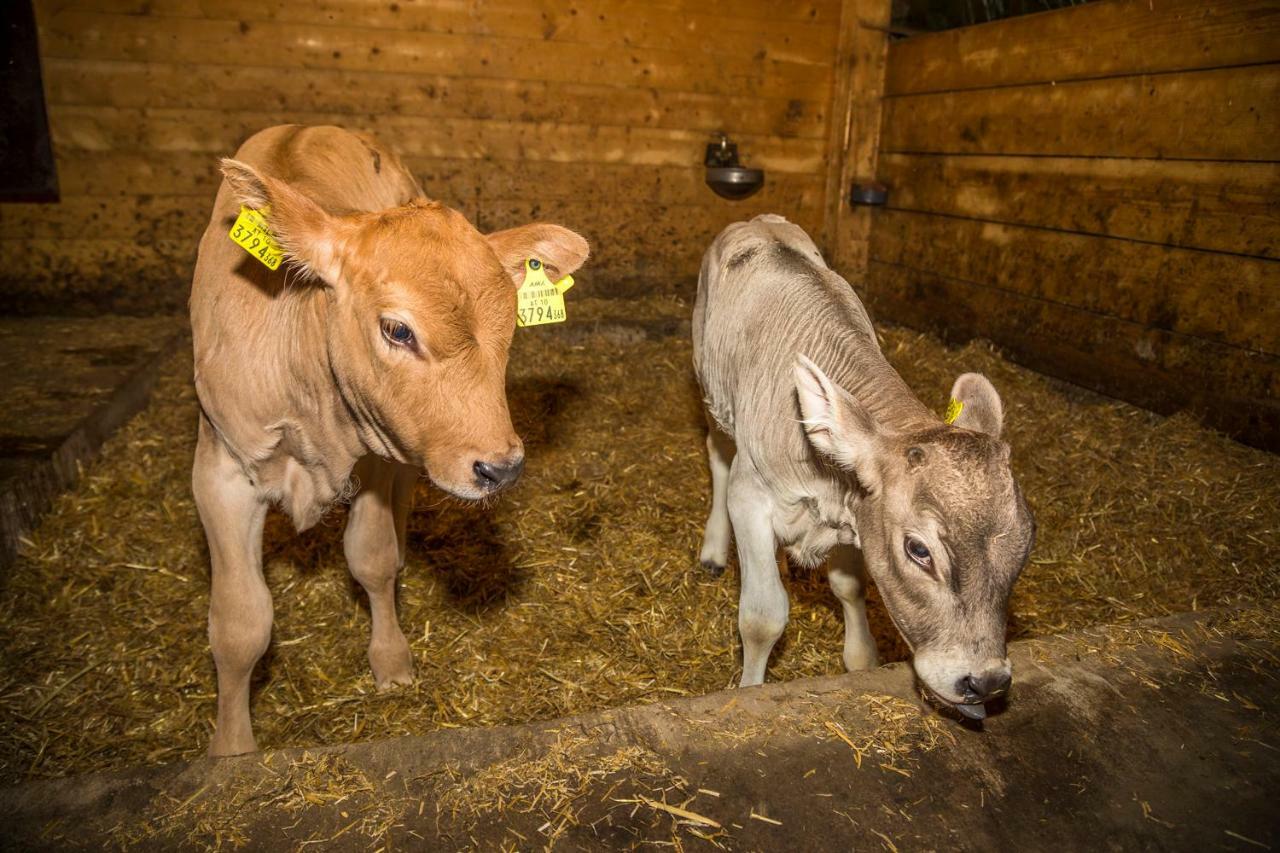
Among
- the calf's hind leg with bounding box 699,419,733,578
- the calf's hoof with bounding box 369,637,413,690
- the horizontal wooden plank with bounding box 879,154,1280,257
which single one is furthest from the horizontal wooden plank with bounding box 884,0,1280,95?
the calf's hoof with bounding box 369,637,413,690

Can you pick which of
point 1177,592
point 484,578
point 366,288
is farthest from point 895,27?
point 366,288

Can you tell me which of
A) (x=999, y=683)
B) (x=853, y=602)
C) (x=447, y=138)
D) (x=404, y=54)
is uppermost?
(x=404, y=54)

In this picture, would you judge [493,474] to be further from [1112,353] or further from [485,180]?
[485,180]

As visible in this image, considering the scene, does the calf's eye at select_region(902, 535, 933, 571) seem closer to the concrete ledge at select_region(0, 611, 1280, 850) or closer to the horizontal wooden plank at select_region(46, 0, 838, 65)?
the concrete ledge at select_region(0, 611, 1280, 850)

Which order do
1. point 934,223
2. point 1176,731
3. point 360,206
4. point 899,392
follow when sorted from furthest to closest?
point 934,223
point 360,206
point 899,392
point 1176,731

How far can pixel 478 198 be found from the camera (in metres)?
8.15

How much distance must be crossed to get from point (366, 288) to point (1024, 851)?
2.40 metres

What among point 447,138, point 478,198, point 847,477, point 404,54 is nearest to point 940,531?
point 847,477

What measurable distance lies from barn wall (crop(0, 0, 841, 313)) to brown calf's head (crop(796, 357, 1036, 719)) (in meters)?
6.24

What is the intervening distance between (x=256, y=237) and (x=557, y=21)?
6.24 meters

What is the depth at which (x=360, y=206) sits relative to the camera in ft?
11.6

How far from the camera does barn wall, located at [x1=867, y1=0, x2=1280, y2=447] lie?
5.25 m

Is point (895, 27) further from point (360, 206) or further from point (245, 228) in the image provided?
point (245, 228)

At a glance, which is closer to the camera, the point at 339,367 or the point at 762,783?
the point at 762,783
